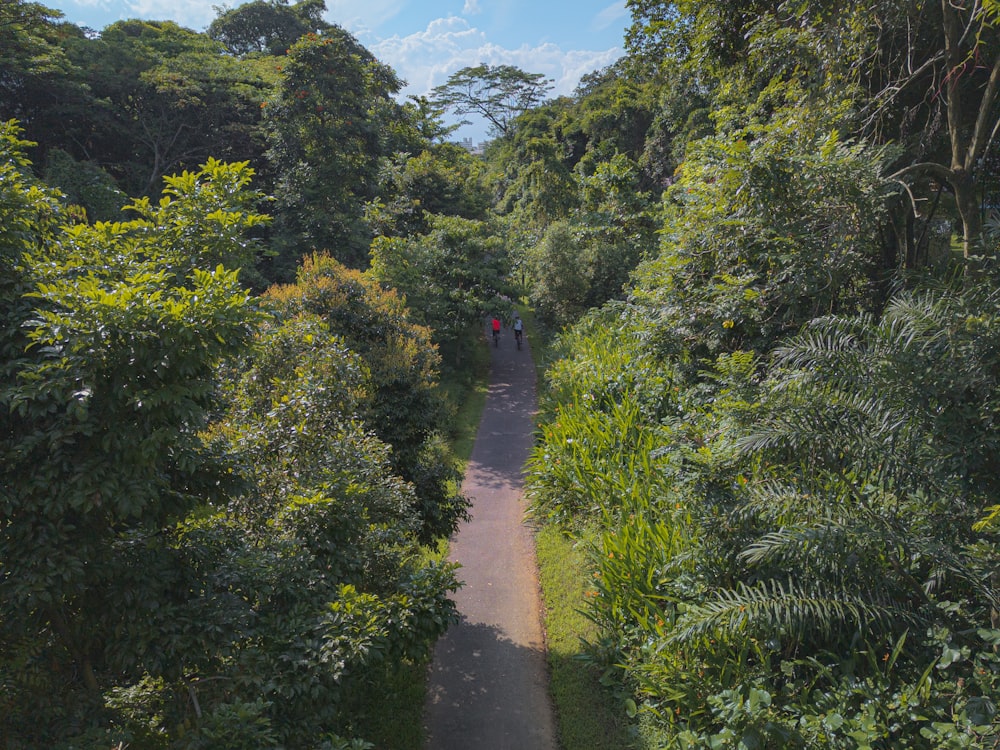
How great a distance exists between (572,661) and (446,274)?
38.2 ft

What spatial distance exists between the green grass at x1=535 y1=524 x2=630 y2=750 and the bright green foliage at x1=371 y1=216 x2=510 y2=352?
7887mm

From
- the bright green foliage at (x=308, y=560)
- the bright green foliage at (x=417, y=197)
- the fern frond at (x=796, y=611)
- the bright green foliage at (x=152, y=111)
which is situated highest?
the bright green foliage at (x=152, y=111)

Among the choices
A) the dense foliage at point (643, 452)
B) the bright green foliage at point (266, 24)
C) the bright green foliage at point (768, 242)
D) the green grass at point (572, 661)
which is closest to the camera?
the dense foliage at point (643, 452)

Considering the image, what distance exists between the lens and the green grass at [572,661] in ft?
16.0

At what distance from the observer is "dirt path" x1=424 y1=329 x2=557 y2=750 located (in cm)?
506

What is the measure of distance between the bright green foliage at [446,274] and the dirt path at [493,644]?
209 inches

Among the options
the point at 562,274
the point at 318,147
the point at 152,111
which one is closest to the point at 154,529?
the point at 562,274

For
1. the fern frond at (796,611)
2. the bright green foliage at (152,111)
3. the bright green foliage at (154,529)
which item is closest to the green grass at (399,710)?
the bright green foliage at (154,529)

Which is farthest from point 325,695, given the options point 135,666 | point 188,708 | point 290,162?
point 290,162

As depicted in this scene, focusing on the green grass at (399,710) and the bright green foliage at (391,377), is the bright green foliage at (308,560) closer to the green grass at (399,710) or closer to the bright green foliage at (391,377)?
the green grass at (399,710)

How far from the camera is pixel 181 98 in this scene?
16.5 meters

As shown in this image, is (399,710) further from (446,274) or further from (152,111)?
(152,111)

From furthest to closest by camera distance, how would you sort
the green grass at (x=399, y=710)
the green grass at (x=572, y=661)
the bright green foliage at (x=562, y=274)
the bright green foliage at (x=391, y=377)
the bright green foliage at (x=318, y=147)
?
the bright green foliage at (x=562, y=274), the bright green foliage at (x=318, y=147), the bright green foliage at (x=391, y=377), the green grass at (x=572, y=661), the green grass at (x=399, y=710)

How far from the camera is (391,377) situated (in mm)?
7059
